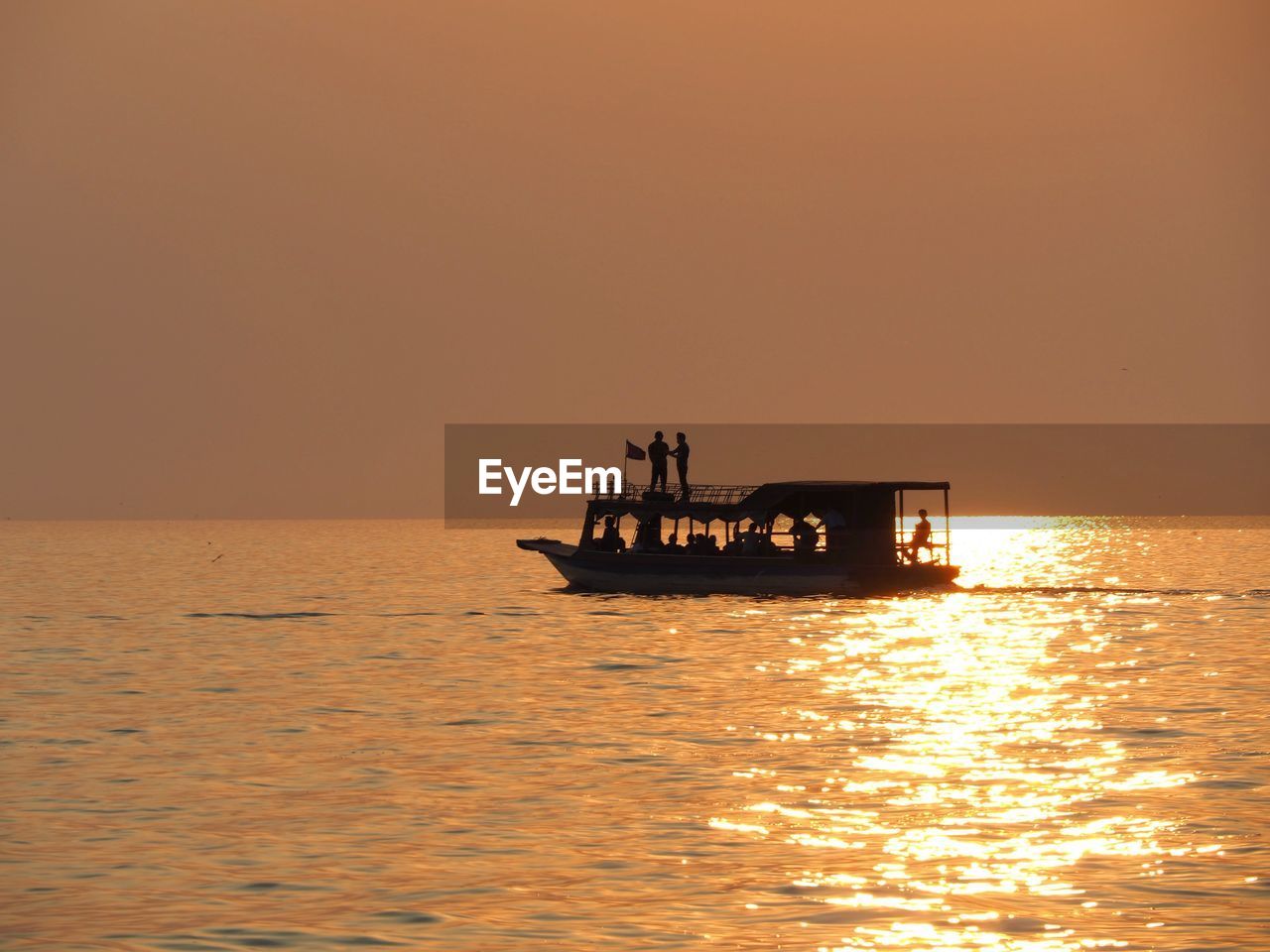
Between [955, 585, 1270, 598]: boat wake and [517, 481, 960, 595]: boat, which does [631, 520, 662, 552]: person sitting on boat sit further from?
[955, 585, 1270, 598]: boat wake

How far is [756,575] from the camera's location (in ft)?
199

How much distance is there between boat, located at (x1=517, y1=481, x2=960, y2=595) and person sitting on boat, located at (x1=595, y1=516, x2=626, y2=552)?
691 millimetres

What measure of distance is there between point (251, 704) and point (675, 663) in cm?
1079

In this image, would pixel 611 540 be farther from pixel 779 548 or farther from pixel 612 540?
pixel 779 548

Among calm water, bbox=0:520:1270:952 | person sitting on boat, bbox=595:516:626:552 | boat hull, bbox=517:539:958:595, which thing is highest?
person sitting on boat, bbox=595:516:626:552

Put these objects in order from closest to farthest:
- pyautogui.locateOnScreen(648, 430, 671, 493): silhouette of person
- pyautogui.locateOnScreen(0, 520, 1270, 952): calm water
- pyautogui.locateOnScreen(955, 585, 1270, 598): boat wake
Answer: pyautogui.locateOnScreen(0, 520, 1270, 952): calm water < pyautogui.locateOnScreen(648, 430, 671, 493): silhouette of person < pyautogui.locateOnScreen(955, 585, 1270, 598): boat wake

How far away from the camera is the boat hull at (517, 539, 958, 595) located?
196 ft

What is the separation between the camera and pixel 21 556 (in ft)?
502

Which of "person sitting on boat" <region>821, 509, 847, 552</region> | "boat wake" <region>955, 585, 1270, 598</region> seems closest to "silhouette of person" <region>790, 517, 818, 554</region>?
"person sitting on boat" <region>821, 509, 847, 552</region>

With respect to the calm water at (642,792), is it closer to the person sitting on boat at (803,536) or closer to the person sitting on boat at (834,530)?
the person sitting on boat at (834,530)

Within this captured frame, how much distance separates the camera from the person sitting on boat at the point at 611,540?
2505 inches

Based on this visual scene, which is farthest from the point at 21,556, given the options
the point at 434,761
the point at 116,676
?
the point at 434,761

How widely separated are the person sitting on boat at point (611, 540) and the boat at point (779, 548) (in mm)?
691

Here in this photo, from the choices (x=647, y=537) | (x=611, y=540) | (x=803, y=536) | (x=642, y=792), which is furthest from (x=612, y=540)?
(x=642, y=792)
